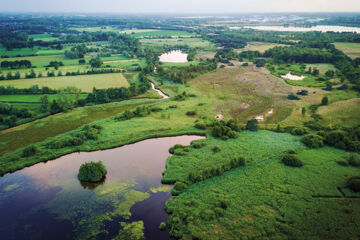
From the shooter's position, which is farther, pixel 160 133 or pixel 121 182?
pixel 160 133

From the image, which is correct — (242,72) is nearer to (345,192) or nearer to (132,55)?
(132,55)

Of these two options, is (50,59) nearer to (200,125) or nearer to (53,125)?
(53,125)

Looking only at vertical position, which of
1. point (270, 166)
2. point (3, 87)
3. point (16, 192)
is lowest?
point (16, 192)

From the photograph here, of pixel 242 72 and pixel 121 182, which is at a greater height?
pixel 242 72

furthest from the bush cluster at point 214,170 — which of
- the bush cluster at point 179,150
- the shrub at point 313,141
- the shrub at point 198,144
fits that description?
the shrub at point 313,141

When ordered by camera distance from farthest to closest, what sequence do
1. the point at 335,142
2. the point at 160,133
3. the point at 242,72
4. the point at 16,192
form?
the point at 242,72 → the point at 160,133 → the point at 335,142 → the point at 16,192

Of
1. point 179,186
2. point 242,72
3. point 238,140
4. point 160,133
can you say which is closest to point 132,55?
point 242,72

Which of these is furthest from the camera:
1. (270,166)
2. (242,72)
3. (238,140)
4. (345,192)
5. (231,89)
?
(242,72)

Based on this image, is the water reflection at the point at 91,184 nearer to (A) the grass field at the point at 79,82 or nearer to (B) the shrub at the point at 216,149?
(B) the shrub at the point at 216,149
